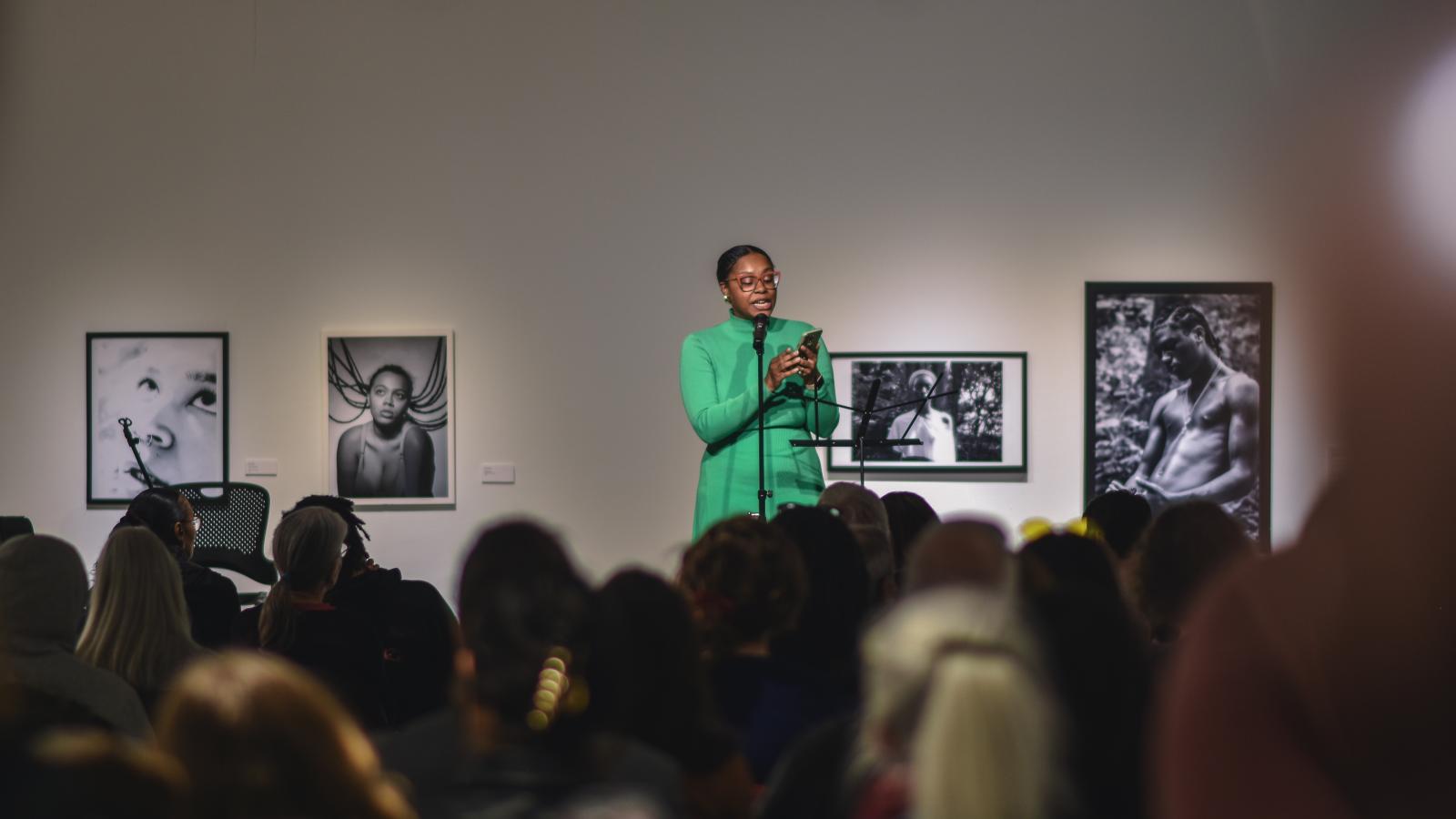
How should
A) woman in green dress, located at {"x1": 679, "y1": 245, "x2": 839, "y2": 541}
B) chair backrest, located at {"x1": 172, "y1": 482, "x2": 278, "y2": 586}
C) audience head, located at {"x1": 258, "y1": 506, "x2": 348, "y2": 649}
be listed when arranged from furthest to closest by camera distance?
chair backrest, located at {"x1": 172, "y1": 482, "x2": 278, "y2": 586} < woman in green dress, located at {"x1": 679, "y1": 245, "x2": 839, "y2": 541} < audience head, located at {"x1": 258, "y1": 506, "x2": 348, "y2": 649}

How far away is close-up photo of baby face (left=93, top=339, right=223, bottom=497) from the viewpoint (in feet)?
25.8

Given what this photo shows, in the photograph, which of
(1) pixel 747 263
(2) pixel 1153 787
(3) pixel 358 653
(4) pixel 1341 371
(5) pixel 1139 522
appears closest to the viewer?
(4) pixel 1341 371

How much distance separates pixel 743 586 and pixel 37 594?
5.02 feet

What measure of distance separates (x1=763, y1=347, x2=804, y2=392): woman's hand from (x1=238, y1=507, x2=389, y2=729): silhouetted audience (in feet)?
5.03

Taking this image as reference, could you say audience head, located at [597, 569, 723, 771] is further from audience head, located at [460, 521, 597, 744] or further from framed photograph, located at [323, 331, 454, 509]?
framed photograph, located at [323, 331, 454, 509]

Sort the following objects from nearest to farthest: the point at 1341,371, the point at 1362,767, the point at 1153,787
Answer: the point at 1341,371
the point at 1362,767
the point at 1153,787

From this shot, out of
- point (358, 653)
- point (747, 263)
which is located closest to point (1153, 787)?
point (358, 653)

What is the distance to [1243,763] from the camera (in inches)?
43.5

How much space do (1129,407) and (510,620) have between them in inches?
252

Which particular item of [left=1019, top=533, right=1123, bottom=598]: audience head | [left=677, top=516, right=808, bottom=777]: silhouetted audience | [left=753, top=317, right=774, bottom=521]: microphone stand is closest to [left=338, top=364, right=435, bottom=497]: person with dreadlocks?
[left=753, top=317, right=774, bottom=521]: microphone stand

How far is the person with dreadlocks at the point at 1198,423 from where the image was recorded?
7562 millimetres

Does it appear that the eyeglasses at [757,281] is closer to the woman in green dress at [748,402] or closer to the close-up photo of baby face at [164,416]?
the woman in green dress at [748,402]

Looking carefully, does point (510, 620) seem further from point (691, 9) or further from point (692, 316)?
point (691, 9)

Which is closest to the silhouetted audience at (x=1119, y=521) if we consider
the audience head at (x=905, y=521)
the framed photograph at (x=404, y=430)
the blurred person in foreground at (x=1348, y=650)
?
the audience head at (x=905, y=521)
